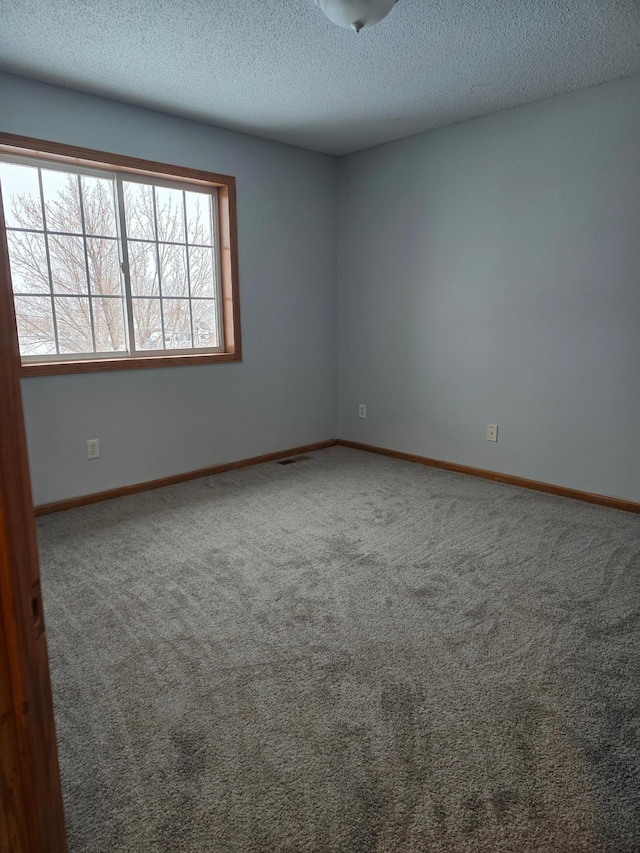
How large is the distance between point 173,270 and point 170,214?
374mm

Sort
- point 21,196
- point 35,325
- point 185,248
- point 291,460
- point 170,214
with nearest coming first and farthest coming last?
point 21,196 → point 35,325 → point 170,214 → point 185,248 → point 291,460

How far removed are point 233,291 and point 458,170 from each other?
1.81 m

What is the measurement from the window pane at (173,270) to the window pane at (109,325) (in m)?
0.37

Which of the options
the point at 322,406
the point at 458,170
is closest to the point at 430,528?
the point at 322,406

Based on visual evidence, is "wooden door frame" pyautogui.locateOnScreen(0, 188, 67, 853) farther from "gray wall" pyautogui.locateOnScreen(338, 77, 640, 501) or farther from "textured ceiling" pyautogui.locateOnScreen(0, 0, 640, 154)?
"gray wall" pyautogui.locateOnScreen(338, 77, 640, 501)

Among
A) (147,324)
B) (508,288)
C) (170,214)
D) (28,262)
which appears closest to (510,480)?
(508,288)

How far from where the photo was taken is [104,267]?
3344 mm

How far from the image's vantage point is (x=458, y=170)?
3709 millimetres

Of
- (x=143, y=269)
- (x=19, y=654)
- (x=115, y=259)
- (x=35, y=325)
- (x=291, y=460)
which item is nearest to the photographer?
(x=19, y=654)

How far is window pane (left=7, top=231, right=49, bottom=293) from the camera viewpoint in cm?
301

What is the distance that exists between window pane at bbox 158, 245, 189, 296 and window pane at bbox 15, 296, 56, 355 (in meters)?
0.79

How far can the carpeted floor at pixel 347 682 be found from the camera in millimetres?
1251

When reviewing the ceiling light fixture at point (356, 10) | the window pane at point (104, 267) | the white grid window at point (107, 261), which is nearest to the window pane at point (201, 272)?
the white grid window at point (107, 261)

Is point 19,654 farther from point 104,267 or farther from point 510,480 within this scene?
point 510,480
